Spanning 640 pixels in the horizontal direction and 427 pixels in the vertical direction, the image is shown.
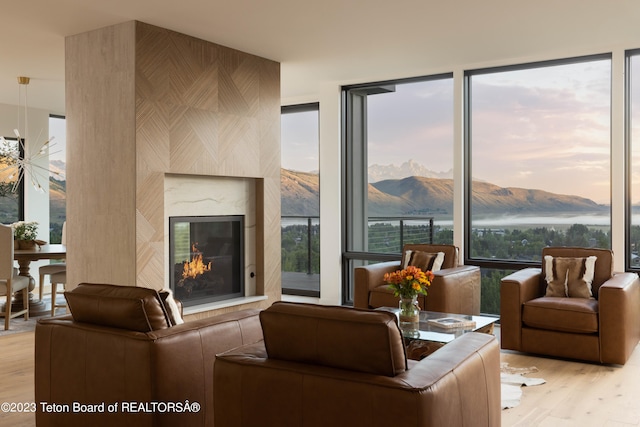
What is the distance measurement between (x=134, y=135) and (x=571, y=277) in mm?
3808

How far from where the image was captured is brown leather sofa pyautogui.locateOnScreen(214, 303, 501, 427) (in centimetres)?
200

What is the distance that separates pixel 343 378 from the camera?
208 centimetres

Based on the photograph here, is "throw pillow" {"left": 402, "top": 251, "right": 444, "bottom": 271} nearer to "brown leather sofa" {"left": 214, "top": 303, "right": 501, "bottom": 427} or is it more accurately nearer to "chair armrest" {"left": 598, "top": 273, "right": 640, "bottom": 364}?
"chair armrest" {"left": 598, "top": 273, "right": 640, "bottom": 364}

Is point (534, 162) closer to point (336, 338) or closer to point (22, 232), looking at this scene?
point (336, 338)

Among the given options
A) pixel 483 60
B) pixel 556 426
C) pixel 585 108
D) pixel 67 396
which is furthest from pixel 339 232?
pixel 67 396

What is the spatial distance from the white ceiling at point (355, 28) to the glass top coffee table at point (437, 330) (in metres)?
2.32

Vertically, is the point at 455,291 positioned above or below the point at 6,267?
below

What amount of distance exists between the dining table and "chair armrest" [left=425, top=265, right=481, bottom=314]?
12.5 ft

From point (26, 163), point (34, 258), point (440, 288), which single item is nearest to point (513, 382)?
point (440, 288)

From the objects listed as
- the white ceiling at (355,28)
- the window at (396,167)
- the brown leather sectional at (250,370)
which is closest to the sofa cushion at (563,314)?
the window at (396,167)

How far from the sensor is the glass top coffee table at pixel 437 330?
12.5 feet

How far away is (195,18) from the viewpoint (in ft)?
15.8

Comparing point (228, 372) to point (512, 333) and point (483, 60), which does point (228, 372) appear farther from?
point (483, 60)

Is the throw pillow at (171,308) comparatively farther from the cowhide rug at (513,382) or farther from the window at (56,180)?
the window at (56,180)
